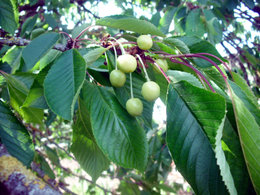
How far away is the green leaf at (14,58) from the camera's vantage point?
105cm

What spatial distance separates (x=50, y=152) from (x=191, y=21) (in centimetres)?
206

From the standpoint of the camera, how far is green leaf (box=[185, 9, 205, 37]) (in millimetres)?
2320

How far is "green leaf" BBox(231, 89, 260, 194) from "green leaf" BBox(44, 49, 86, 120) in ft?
1.54

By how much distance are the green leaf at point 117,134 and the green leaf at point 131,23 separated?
268 millimetres

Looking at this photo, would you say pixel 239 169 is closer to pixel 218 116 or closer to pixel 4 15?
pixel 218 116

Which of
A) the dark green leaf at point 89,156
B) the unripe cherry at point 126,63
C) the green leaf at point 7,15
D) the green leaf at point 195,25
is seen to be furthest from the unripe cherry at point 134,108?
the green leaf at point 195,25

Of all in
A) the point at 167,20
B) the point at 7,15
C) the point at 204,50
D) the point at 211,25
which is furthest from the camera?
the point at 167,20

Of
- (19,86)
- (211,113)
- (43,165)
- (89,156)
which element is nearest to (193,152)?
(211,113)

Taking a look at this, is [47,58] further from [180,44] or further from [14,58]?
[180,44]

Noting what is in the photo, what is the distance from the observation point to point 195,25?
7.63 ft

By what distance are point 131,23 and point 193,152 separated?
48 centimetres

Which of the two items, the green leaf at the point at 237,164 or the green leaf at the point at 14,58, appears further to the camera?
the green leaf at the point at 14,58

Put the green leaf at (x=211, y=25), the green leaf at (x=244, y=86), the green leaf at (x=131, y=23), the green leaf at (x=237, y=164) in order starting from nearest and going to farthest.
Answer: the green leaf at (x=237, y=164)
the green leaf at (x=131, y=23)
the green leaf at (x=244, y=86)
the green leaf at (x=211, y=25)

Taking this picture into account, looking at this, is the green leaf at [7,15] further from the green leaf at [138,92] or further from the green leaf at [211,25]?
the green leaf at [211,25]
